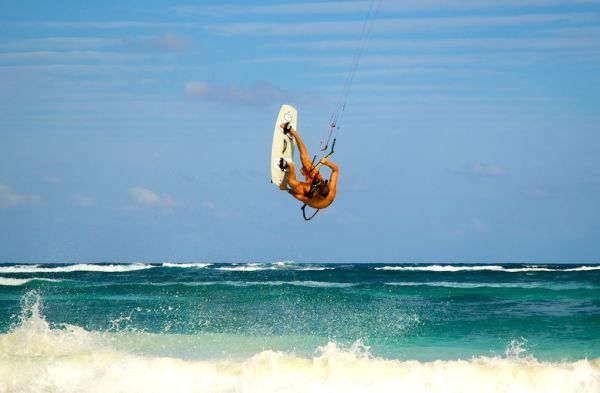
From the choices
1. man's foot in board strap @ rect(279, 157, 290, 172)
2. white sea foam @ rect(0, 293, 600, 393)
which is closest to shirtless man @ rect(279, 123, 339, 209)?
man's foot in board strap @ rect(279, 157, 290, 172)

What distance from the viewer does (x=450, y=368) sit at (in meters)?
11.4

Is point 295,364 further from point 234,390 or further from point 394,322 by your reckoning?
point 394,322

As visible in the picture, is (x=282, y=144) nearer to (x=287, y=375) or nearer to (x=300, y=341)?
(x=287, y=375)

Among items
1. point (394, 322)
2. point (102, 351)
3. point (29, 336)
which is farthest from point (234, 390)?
point (394, 322)

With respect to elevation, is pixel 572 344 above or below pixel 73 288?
below

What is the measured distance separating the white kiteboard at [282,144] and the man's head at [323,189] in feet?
1.74

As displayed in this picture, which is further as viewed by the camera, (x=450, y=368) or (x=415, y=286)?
(x=415, y=286)

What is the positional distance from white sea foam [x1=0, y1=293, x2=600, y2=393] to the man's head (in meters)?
2.69

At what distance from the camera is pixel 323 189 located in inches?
412

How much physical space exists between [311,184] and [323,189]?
17 cm

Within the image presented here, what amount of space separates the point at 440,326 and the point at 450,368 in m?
5.24

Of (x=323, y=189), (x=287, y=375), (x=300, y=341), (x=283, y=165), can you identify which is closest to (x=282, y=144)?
(x=283, y=165)

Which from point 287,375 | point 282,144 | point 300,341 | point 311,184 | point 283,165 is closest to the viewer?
point 311,184

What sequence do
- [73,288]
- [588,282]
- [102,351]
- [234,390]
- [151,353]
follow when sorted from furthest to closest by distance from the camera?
[588,282]
[73,288]
[151,353]
[102,351]
[234,390]
